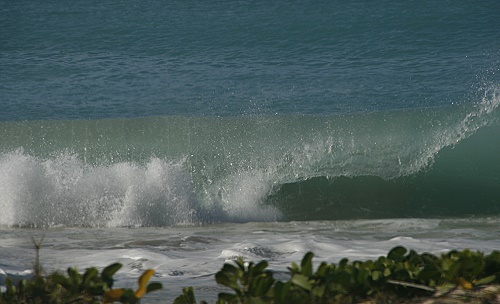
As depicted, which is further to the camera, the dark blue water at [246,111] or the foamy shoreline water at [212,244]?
the dark blue water at [246,111]

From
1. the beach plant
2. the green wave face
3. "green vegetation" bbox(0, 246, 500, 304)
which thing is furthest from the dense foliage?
the green wave face

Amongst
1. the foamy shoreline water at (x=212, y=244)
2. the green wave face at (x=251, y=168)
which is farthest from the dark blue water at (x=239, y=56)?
the foamy shoreline water at (x=212, y=244)

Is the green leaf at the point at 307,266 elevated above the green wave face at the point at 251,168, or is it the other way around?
the green wave face at the point at 251,168

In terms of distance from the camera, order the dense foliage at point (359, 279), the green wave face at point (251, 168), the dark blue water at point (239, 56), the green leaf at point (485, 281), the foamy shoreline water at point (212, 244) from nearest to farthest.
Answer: the dense foliage at point (359, 279), the green leaf at point (485, 281), the foamy shoreline water at point (212, 244), the green wave face at point (251, 168), the dark blue water at point (239, 56)

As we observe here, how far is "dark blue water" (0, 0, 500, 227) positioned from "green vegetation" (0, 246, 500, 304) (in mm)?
4953

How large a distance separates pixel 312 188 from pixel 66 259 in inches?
161

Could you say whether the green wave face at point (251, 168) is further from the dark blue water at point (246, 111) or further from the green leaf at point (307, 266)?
the green leaf at point (307, 266)

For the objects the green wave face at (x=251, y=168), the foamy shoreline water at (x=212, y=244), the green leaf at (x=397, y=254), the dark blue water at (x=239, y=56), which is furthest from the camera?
the dark blue water at (x=239, y=56)

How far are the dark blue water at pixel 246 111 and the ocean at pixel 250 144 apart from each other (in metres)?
0.03

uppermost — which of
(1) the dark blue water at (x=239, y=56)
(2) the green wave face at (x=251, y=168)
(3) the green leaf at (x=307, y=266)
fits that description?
(1) the dark blue water at (x=239, y=56)

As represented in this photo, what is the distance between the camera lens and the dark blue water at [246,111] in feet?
27.5

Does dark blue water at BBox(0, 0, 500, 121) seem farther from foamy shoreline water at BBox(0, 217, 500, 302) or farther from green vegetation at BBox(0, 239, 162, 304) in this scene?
green vegetation at BBox(0, 239, 162, 304)

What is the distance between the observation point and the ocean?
245 inches

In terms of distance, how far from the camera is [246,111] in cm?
1290
